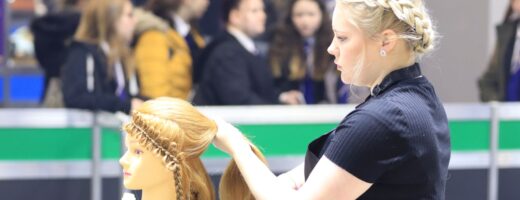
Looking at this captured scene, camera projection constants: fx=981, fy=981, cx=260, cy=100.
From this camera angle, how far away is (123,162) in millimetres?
2400

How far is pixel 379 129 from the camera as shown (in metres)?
1.99

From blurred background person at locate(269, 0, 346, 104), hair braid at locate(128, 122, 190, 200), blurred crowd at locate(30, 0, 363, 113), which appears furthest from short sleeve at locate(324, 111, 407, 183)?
blurred background person at locate(269, 0, 346, 104)

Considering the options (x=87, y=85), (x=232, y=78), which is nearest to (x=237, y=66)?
(x=232, y=78)

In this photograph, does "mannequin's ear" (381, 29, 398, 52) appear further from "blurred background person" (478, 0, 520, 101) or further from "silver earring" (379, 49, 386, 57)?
"blurred background person" (478, 0, 520, 101)

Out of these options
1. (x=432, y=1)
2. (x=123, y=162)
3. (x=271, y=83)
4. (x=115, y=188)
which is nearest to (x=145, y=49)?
(x=271, y=83)

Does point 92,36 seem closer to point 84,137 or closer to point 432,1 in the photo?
point 84,137

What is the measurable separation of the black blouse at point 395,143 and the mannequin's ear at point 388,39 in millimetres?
64

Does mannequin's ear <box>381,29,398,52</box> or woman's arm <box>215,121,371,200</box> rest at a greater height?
mannequin's ear <box>381,29,398,52</box>

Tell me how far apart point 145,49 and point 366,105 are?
3.29 metres

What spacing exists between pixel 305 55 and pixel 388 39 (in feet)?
11.7

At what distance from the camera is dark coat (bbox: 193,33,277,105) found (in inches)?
199

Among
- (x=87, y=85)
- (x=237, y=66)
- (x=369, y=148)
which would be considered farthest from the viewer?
(x=237, y=66)

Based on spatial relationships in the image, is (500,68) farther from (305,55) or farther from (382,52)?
(382,52)

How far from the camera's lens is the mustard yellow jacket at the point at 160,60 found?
16.8 ft
